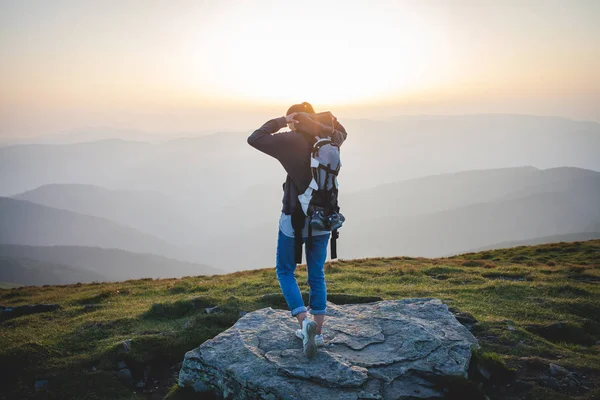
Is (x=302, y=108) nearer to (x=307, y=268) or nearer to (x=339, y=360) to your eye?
(x=307, y=268)

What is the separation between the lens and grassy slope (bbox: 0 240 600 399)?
889 cm

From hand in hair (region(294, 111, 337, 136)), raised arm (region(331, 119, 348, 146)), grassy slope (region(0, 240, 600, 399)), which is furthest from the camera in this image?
grassy slope (region(0, 240, 600, 399))

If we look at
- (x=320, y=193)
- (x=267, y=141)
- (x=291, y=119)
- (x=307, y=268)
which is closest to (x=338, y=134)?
(x=291, y=119)

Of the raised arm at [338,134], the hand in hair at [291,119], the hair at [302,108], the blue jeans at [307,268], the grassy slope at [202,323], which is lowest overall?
the grassy slope at [202,323]

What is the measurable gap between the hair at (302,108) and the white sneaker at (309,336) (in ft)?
12.6

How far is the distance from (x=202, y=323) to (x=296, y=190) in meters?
6.31

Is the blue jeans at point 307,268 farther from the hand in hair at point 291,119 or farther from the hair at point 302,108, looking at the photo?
the hair at point 302,108

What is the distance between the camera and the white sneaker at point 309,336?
7.29 meters

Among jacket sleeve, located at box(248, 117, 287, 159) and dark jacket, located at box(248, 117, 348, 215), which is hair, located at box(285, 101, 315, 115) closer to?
dark jacket, located at box(248, 117, 348, 215)

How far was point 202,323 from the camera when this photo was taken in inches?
457

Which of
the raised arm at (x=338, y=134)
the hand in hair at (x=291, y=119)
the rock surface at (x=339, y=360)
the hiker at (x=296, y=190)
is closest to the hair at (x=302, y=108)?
the hiker at (x=296, y=190)

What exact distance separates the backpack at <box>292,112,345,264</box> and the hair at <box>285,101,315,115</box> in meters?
0.27

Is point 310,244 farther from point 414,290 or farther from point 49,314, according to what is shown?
point 49,314

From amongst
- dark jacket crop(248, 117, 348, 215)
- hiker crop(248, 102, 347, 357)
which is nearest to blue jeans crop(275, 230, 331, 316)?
hiker crop(248, 102, 347, 357)
